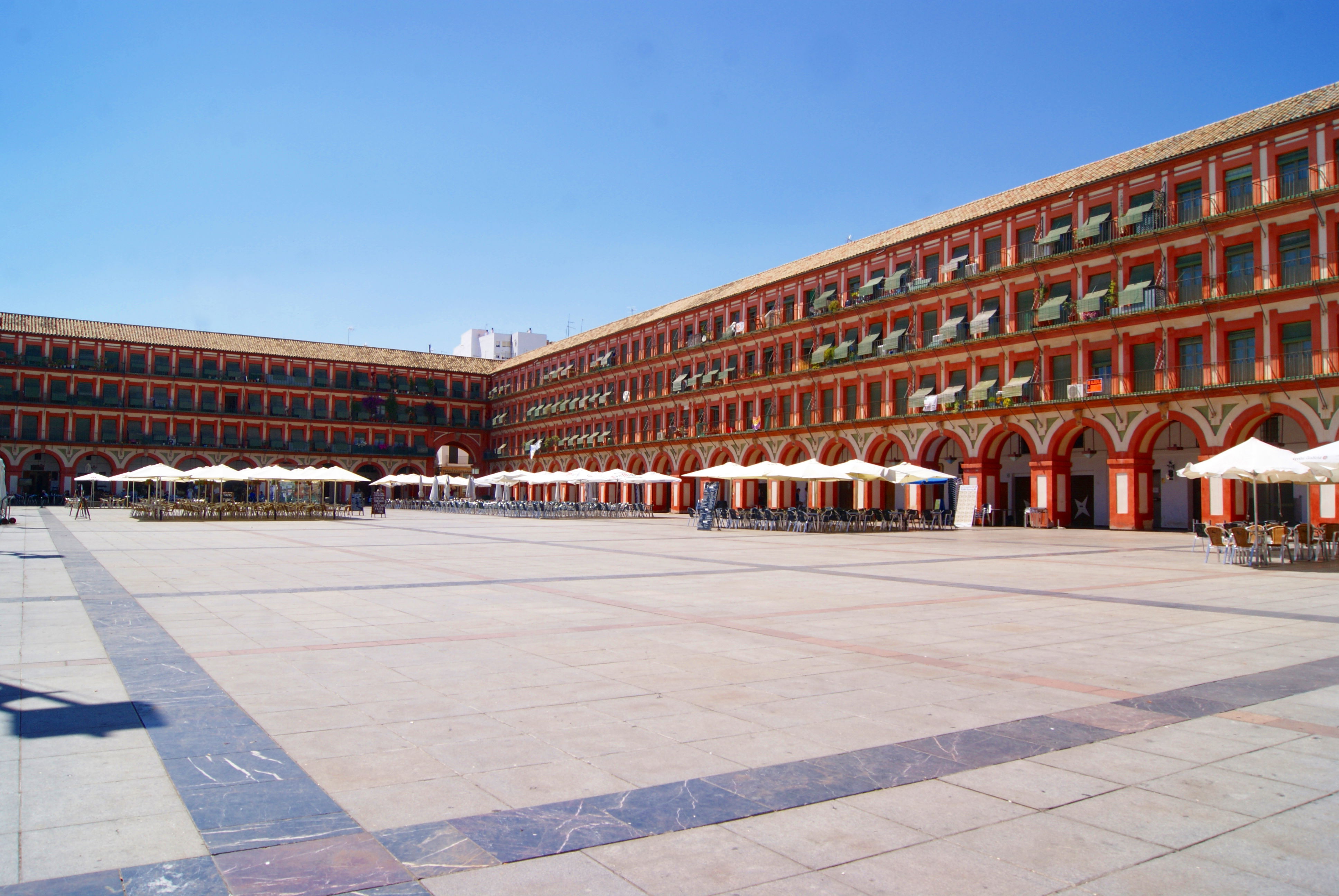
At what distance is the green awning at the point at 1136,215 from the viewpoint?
2944 cm

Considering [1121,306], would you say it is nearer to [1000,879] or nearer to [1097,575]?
[1097,575]

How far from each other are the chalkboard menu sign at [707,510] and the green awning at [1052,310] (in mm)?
13168

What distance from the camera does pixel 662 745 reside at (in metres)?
4.79

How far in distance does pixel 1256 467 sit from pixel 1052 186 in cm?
2104

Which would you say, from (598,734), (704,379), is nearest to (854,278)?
(704,379)

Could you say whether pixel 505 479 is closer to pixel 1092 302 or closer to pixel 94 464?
pixel 1092 302

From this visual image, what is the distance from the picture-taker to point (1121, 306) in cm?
3003

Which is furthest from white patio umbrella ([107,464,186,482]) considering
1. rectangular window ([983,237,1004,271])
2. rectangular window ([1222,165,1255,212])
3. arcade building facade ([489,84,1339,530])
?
rectangular window ([1222,165,1255,212])

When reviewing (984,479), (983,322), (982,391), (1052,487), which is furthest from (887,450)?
(1052,487)

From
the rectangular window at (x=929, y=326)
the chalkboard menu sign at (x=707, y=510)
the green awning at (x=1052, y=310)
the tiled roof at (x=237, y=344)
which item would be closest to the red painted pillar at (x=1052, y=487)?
the green awning at (x=1052, y=310)

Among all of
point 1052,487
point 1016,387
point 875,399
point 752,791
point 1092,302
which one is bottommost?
point 752,791

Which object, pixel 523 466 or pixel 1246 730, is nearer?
pixel 1246 730

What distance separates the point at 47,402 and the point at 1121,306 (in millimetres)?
64700

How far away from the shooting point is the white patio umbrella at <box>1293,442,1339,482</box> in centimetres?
1566
